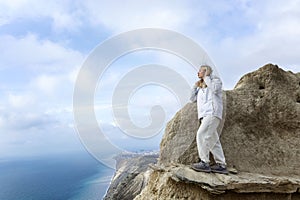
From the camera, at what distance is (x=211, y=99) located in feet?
24.7

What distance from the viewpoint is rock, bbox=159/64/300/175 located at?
880 cm

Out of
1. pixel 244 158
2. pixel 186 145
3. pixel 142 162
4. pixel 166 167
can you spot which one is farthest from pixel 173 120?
pixel 142 162

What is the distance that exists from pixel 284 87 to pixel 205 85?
412cm

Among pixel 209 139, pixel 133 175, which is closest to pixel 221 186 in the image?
pixel 209 139

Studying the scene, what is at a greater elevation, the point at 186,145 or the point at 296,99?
the point at 296,99

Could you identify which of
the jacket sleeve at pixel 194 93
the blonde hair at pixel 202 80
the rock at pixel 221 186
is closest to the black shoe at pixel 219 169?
the rock at pixel 221 186

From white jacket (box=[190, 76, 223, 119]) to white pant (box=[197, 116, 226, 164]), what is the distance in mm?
146

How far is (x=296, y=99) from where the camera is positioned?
10398 mm

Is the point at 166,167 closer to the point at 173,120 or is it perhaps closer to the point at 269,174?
the point at 173,120

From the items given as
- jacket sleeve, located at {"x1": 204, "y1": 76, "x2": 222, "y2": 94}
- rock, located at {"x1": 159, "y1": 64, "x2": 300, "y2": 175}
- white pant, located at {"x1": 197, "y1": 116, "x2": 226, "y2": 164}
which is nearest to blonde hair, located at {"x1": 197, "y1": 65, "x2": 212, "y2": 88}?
jacket sleeve, located at {"x1": 204, "y1": 76, "x2": 222, "y2": 94}

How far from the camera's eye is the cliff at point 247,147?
7.56 m

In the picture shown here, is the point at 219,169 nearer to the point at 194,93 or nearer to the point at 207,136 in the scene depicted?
the point at 207,136

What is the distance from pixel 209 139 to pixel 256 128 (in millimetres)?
2689

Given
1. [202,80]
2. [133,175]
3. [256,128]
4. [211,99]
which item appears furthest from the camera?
[133,175]
